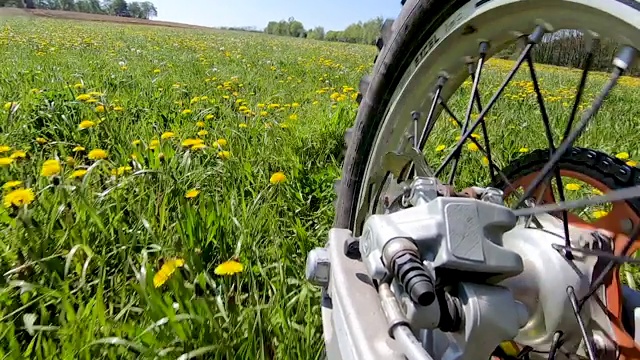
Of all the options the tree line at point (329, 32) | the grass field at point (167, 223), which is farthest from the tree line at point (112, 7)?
the grass field at point (167, 223)

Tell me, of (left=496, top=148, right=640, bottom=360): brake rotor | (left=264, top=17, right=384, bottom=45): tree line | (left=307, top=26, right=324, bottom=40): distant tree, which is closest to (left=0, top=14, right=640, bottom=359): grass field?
(left=496, top=148, right=640, bottom=360): brake rotor

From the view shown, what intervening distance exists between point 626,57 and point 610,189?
1.02ft

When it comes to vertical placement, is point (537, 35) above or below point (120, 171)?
above

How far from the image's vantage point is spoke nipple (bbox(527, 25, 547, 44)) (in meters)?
0.77

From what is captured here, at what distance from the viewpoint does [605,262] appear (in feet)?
2.48

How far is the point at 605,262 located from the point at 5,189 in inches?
57.5

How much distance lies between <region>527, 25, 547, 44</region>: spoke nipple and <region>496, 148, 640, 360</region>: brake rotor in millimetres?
242

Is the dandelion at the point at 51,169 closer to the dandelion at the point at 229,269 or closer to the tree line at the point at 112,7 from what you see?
the dandelion at the point at 229,269

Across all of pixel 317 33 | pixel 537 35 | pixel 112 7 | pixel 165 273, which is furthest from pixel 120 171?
pixel 112 7

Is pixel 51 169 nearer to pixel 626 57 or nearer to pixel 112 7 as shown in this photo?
pixel 626 57

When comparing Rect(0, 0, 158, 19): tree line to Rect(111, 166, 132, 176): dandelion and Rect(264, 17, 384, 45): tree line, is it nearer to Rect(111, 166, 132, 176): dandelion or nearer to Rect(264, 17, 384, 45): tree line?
Rect(264, 17, 384, 45): tree line

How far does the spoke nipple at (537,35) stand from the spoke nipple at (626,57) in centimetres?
13

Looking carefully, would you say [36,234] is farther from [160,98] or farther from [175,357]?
[160,98]

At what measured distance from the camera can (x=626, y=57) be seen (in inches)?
25.3
